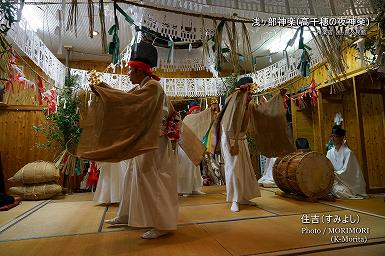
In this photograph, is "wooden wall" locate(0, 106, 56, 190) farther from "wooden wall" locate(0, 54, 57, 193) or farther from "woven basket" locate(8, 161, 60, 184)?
"woven basket" locate(8, 161, 60, 184)

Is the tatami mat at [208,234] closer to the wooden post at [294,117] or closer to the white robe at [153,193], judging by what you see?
the white robe at [153,193]

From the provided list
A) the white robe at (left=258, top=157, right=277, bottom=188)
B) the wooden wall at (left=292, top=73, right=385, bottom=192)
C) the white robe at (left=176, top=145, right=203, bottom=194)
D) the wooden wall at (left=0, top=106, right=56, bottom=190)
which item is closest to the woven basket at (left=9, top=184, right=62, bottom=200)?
the wooden wall at (left=0, top=106, right=56, bottom=190)

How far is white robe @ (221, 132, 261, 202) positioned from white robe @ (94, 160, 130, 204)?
149cm

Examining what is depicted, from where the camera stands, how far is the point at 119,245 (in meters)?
2.00

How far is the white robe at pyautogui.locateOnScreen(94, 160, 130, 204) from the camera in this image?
3.81 m

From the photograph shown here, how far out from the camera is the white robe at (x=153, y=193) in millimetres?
2150

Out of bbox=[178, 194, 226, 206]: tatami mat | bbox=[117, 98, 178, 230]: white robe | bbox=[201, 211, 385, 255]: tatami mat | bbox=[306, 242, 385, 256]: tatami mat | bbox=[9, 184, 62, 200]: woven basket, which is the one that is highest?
bbox=[117, 98, 178, 230]: white robe

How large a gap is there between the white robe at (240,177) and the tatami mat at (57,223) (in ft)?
5.23

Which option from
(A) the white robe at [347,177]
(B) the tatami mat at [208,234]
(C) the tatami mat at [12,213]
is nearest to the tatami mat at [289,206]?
(B) the tatami mat at [208,234]

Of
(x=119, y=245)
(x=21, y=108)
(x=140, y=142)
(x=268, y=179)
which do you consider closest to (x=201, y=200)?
(x=119, y=245)

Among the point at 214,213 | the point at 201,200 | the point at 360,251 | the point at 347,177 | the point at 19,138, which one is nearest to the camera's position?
the point at 360,251

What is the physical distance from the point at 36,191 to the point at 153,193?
137 inches

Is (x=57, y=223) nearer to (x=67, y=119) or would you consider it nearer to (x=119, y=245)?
(x=119, y=245)

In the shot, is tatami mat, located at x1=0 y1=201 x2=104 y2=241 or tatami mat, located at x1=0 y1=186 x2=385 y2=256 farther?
tatami mat, located at x1=0 y1=201 x2=104 y2=241
